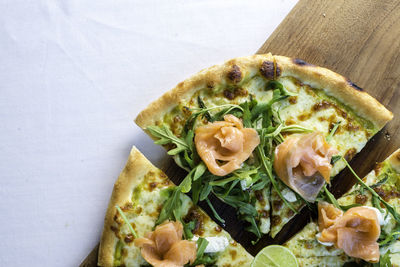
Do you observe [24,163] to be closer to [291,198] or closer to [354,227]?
[291,198]

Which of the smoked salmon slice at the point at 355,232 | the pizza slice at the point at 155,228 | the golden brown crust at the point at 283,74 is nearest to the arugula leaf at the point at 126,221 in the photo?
the pizza slice at the point at 155,228

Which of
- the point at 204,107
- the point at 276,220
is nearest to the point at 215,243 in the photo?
the point at 276,220

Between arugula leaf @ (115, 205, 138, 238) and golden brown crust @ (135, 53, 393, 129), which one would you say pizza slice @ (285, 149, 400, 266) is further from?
arugula leaf @ (115, 205, 138, 238)

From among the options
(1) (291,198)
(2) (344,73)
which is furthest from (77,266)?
(2) (344,73)

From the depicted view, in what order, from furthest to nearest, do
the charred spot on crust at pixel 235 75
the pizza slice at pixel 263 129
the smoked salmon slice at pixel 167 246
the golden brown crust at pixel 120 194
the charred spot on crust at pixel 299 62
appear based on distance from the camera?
the charred spot on crust at pixel 299 62 → the charred spot on crust at pixel 235 75 → the golden brown crust at pixel 120 194 → the pizza slice at pixel 263 129 → the smoked salmon slice at pixel 167 246

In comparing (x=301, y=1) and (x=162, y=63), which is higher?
(x=301, y=1)

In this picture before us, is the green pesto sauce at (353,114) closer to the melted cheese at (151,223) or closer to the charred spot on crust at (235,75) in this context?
the charred spot on crust at (235,75)

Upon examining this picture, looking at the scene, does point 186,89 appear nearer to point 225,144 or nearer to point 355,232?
point 225,144
